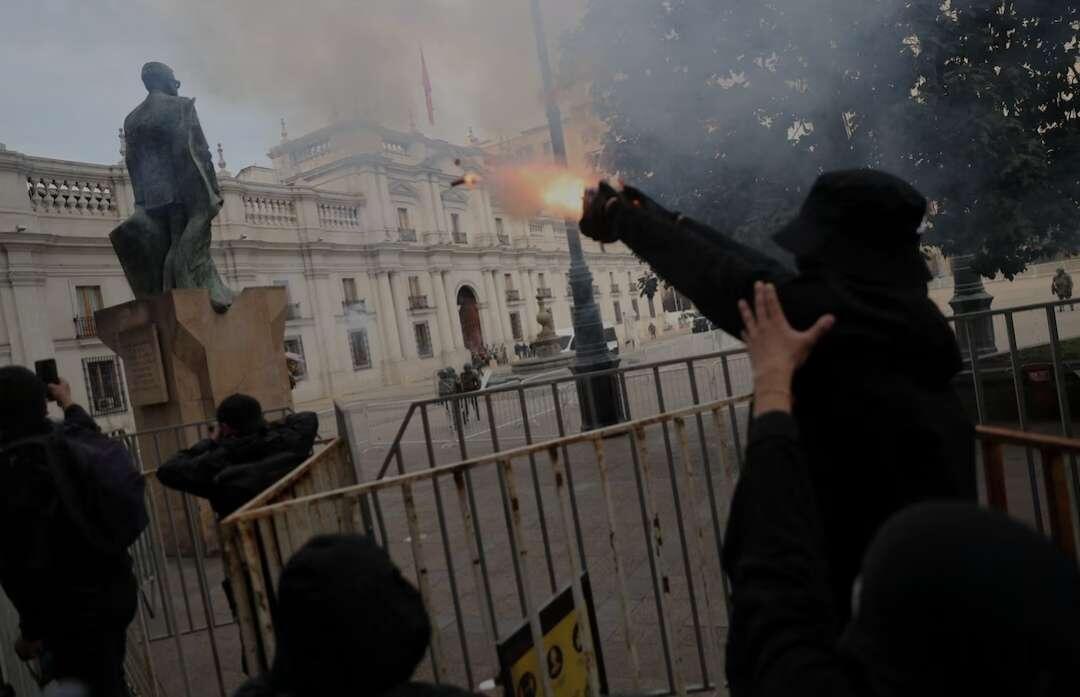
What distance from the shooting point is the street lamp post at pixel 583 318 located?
8.34 m

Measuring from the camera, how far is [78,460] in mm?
2553

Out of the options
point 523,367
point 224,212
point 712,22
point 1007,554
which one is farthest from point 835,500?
point 224,212

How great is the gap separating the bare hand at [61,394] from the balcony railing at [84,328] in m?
22.4

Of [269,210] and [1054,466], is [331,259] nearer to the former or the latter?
[269,210]

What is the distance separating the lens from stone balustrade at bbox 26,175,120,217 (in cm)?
2181

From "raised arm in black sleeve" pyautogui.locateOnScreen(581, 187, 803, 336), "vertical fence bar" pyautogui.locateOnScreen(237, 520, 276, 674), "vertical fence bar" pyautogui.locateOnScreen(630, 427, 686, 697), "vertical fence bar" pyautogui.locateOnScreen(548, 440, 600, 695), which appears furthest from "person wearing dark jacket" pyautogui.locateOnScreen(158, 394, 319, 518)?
"raised arm in black sleeve" pyautogui.locateOnScreen(581, 187, 803, 336)

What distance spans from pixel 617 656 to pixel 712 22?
597cm

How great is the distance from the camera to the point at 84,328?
22.8m

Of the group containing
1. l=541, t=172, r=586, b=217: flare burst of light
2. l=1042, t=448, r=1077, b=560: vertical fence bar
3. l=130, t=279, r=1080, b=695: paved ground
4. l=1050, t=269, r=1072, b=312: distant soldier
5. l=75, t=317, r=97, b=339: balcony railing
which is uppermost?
l=75, t=317, r=97, b=339: balcony railing

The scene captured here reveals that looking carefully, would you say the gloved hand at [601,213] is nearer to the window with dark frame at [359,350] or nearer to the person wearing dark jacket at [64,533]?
the person wearing dark jacket at [64,533]

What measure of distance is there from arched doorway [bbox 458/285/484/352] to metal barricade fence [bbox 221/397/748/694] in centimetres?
3365

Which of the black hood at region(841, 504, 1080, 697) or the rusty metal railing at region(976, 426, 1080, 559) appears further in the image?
the rusty metal railing at region(976, 426, 1080, 559)

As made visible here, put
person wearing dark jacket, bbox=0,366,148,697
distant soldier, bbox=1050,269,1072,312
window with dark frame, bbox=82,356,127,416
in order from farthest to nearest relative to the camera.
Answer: window with dark frame, bbox=82,356,127,416 → distant soldier, bbox=1050,269,1072,312 → person wearing dark jacket, bbox=0,366,148,697

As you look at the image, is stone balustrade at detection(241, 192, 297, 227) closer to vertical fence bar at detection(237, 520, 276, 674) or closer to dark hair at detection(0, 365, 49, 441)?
dark hair at detection(0, 365, 49, 441)
